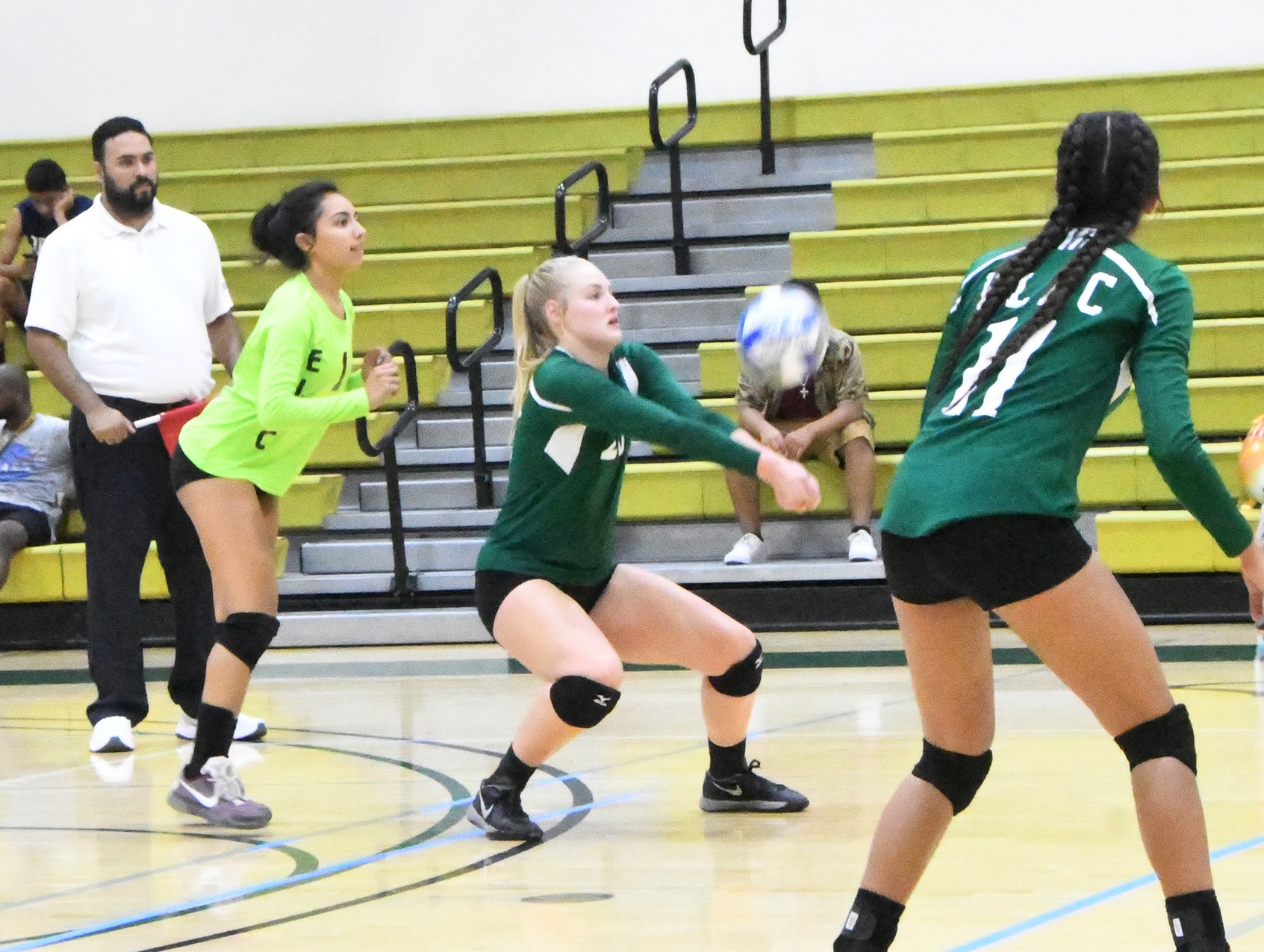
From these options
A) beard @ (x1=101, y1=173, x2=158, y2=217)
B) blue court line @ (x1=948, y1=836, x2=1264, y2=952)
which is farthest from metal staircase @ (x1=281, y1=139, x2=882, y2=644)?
blue court line @ (x1=948, y1=836, x2=1264, y2=952)

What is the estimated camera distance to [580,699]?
12.2 feet

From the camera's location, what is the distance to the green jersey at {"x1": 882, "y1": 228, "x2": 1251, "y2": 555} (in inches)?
95.4

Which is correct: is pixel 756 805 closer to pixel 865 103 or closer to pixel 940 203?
pixel 940 203

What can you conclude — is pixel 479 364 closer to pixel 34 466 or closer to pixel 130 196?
pixel 34 466

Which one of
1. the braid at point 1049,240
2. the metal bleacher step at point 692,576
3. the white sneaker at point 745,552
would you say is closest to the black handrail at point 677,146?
the metal bleacher step at point 692,576

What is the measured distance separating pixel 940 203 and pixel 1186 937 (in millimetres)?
6682

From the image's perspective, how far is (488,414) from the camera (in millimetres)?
8586

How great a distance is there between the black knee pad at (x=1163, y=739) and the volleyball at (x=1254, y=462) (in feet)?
12.8

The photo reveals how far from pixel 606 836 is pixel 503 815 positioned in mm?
221

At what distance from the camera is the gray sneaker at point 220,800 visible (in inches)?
158

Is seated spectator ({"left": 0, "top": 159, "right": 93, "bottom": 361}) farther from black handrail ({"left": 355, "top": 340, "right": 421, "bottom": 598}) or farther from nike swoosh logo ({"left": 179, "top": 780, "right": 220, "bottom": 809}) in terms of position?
nike swoosh logo ({"left": 179, "top": 780, "right": 220, "bottom": 809})

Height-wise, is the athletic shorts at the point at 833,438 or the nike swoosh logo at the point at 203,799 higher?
the athletic shorts at the point at 833,438

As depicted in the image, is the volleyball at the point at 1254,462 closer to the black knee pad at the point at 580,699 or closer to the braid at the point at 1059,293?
the black knee pad at the point at 580,699

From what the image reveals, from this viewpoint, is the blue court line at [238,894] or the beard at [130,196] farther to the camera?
the beard at [130,196]
